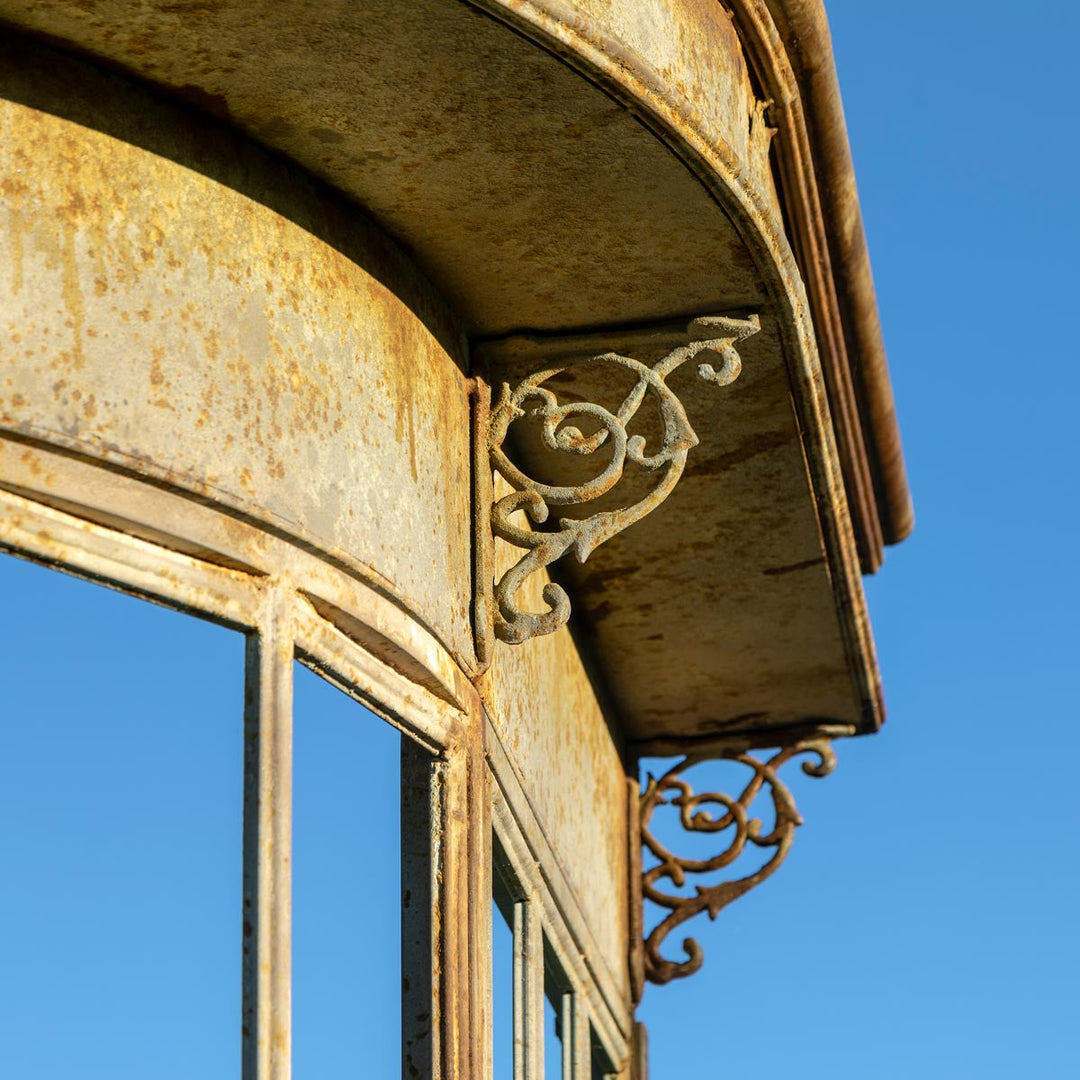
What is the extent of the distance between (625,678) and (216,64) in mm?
3057

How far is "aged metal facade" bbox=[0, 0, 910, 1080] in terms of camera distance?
3.36 metres

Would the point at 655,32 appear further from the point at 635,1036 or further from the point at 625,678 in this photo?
the point at 635,1036

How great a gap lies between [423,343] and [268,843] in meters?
1.17

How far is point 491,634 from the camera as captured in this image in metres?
4.32

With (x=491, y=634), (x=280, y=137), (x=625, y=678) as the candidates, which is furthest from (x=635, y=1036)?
(x=280, y=137)

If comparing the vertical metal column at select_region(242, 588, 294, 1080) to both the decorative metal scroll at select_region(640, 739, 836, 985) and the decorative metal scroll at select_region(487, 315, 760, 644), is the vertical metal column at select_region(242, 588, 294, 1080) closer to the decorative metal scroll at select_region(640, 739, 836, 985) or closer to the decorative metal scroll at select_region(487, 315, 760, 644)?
the decorative metal scroll at select_region(487, 315, 760, 644)

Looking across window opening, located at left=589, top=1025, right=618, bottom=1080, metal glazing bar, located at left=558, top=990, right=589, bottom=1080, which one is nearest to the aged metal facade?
metal glazing bar, located at left=558, top=990, right=589, bottom=1080

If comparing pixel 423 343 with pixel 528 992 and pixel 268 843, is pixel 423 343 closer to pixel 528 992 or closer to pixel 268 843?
pixel 268 843

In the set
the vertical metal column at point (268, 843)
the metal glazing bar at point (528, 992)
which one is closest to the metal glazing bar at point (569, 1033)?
the metal glazing bar at point (528, 992)

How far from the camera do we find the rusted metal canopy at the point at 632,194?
3.50 metres

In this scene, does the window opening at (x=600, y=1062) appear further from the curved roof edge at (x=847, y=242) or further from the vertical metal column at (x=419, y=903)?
the vertical metal column at (x=419, y=903)

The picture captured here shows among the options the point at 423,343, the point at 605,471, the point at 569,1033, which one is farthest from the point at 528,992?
the point at 423,343

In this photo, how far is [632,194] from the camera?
3922 millimetres

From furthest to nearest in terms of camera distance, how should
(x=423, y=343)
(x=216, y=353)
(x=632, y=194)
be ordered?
(x=423, y=343) → (x=632, y=194) → (x=216, y=353)
